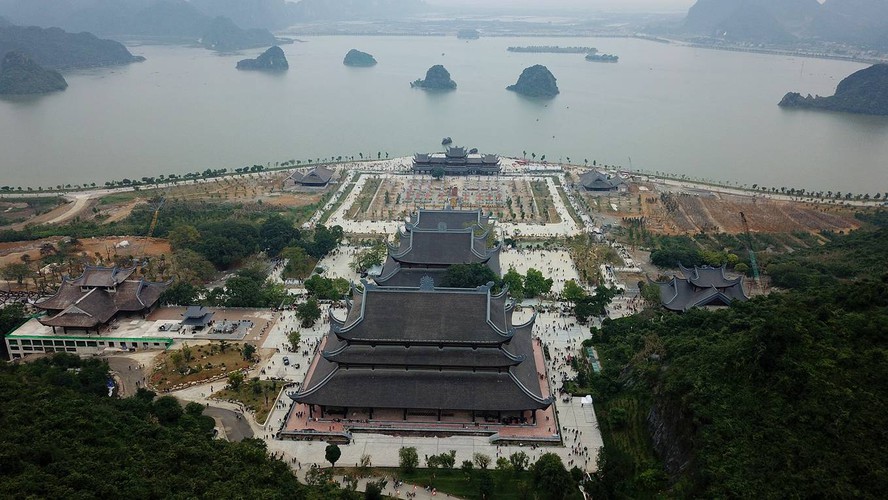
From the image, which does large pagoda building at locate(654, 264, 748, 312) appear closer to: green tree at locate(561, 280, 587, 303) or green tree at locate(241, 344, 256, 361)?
green tree at locate(561, 280, 587, 303)

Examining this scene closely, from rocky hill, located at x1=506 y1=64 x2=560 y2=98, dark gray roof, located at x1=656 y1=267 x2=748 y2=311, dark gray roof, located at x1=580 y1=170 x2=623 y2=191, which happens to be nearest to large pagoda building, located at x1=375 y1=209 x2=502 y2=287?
dark gray roof, located at x1=656 y1=267 x2=748 y2=311

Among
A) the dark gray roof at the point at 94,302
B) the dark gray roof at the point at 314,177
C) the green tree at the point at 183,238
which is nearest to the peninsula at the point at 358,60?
the dark gray roof at the point at 314,177

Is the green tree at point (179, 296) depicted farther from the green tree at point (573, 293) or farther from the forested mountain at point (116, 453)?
the green tree at point (573, 293)

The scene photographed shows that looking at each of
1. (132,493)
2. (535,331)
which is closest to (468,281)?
(535,331)

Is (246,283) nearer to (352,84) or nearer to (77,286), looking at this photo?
(77,286)

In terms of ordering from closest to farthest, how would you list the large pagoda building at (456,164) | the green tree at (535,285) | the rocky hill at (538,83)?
the green tree at (535,285)
the large pagoda building at (456,164)
the rocky hill at (538,83)

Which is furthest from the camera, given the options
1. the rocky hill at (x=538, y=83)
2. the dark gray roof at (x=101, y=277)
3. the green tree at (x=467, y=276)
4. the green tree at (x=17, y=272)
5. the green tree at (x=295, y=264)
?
the rocky hill at (x=538, y=83)

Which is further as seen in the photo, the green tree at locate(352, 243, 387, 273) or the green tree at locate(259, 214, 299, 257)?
the green tree at locate(259, 214, 299, 257)
